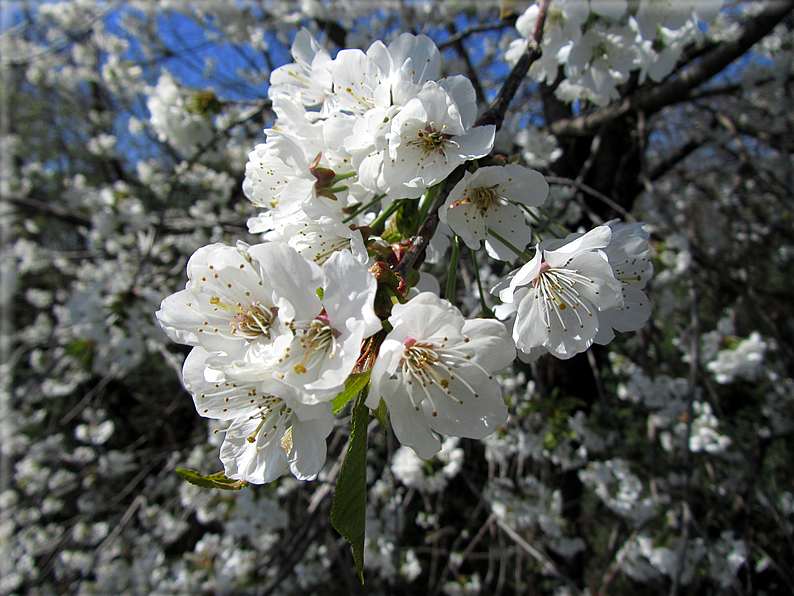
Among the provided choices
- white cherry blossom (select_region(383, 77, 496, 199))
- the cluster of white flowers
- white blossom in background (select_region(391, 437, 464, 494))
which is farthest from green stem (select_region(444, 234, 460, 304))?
white blossom in background (select_region(391, 437, 464, 494))

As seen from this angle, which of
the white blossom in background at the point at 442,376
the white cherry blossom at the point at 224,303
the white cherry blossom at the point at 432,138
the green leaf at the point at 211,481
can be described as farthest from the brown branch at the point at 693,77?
the green leaf at the point at 211,481

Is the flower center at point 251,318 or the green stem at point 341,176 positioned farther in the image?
the green stem at point 341,176

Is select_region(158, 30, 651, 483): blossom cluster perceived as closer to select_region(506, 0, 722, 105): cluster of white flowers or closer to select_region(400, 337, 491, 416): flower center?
select_region(400, 337, 491, 416): flower center

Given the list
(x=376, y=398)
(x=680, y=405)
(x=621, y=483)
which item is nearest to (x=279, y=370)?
(x=376, y=398)

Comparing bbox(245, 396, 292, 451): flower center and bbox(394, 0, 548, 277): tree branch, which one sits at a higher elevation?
bbox(394, 0, 548, 277): tree branch

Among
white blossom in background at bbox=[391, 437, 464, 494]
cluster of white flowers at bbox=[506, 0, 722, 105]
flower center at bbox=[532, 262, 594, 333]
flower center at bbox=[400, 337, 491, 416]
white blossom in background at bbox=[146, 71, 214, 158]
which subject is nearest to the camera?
flower center at bbox=[400, 337, 491, 416]

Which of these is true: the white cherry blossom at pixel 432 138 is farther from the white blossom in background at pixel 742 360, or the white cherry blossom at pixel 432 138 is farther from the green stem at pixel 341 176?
the white blossom in background at pixel 742 360

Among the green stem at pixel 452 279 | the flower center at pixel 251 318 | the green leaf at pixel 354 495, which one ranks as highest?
the green stem at pixel 452 279

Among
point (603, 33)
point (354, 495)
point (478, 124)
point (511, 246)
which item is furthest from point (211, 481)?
point (603, 33)
